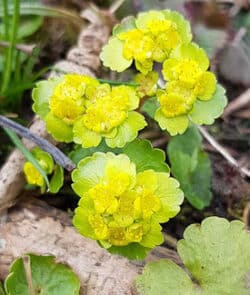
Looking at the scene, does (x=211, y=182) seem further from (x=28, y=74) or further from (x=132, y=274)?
(x=28, y=74)

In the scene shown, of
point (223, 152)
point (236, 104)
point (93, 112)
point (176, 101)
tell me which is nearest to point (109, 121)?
point (93, 112)

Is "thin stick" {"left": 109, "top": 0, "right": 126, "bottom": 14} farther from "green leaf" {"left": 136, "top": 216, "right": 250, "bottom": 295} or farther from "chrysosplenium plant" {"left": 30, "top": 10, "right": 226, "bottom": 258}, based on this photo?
"green leaf" {"left": 136, "top": 216, "right": 250, "bottom": 295}

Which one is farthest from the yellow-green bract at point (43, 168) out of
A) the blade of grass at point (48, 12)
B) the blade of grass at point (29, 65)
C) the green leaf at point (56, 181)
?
the blade of grass at point (48, 12)

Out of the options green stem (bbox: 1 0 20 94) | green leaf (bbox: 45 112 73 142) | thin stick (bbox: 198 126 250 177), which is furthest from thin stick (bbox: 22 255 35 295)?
thin stick (bbox: 198 126 250 177)

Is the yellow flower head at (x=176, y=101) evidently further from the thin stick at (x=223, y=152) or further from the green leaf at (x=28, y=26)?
the green leaf at (x=28, y=26)

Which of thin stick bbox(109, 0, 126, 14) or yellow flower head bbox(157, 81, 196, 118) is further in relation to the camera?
thin stick bbox(109, 0, 126, 14)

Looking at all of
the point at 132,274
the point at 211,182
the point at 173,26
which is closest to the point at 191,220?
the point at 211,182

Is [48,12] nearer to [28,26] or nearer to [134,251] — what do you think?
[28,26]
